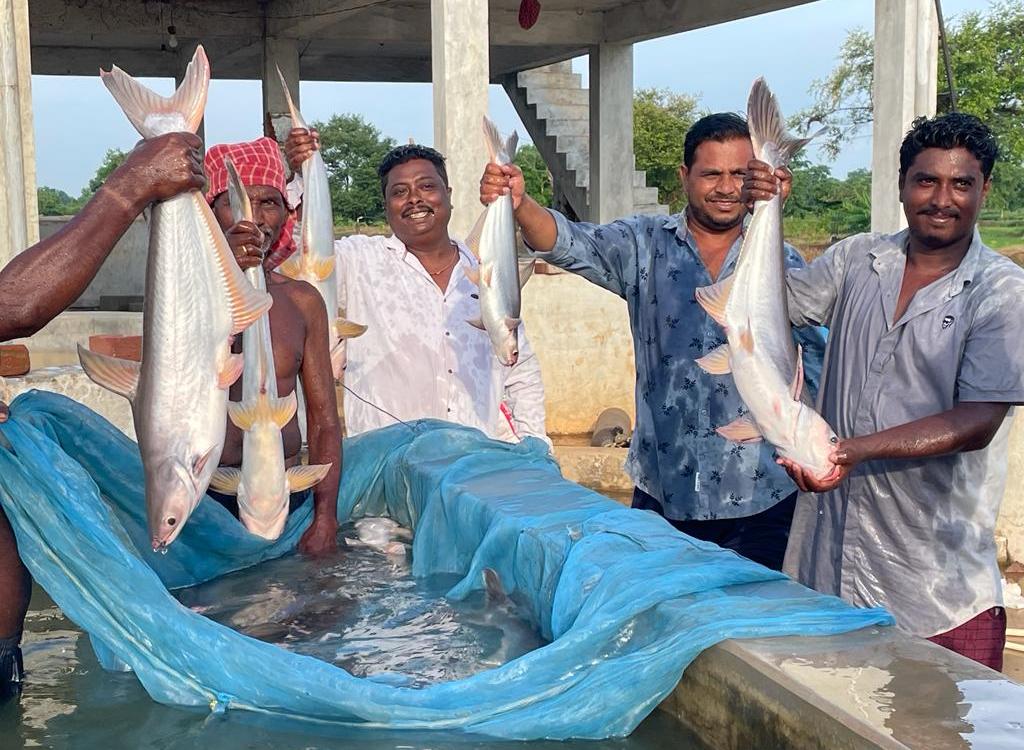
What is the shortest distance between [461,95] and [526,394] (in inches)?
190

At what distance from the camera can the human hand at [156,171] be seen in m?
2.78

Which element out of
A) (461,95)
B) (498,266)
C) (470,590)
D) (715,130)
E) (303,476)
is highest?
(461,95)

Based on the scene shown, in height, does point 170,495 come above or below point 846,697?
above

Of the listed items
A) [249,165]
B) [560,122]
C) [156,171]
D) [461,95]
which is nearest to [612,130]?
[560,122]

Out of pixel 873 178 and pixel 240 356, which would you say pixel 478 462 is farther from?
pixel 873 178

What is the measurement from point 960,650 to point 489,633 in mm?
1373

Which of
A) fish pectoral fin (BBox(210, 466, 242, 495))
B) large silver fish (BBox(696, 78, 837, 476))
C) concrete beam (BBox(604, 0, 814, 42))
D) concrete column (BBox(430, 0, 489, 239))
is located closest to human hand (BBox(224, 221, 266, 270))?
fish pectoral fin (BBox(210, 466, 242, 495))

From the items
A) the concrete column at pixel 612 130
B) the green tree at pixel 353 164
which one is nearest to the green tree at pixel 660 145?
the green tree at pixel 353 164

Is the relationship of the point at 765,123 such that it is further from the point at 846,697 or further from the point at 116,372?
the point at 116,372

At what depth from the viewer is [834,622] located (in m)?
2.65

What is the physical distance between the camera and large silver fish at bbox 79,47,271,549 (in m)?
2.90

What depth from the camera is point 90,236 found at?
2746 mm

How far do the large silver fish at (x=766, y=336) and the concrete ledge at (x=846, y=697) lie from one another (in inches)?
22.5

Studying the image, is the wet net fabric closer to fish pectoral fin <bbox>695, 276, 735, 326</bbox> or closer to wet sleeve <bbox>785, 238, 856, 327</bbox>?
fish pectoral fin <bbox>695, 276, 735, 326</bbox>
